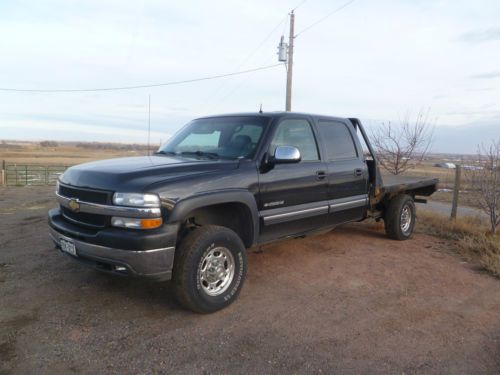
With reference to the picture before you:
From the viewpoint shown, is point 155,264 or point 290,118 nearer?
point 155,264

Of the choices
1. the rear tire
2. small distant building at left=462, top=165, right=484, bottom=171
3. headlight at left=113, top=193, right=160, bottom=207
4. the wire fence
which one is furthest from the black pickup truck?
the wire fence

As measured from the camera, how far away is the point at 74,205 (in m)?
3.59

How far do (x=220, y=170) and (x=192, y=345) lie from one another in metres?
1.53

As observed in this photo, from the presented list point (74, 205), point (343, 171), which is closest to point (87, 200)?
point (74, 205)

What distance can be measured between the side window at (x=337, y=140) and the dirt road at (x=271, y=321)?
1.42 m

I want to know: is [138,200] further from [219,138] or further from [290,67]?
[290,67]

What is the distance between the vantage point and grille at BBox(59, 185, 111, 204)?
336 cm

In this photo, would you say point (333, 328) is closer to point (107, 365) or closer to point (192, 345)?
point (192, 345)

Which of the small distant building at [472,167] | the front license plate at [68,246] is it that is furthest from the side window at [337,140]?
the small distant building at [472,167]

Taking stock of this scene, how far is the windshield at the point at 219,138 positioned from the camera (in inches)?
169

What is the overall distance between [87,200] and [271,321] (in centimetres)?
193

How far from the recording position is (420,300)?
4145mm

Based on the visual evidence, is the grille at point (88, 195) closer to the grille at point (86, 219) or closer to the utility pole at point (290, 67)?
the grille at point (86, 219)

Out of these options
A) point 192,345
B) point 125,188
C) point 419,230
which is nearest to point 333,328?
point 192,345
